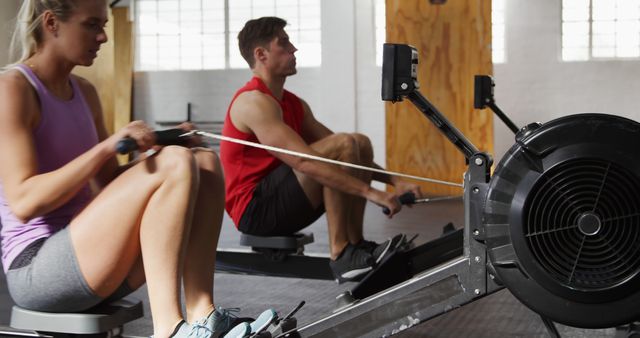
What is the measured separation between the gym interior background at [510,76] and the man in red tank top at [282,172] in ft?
13.9

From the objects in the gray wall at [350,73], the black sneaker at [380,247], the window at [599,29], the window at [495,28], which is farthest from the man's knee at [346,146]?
the window at [599,29]

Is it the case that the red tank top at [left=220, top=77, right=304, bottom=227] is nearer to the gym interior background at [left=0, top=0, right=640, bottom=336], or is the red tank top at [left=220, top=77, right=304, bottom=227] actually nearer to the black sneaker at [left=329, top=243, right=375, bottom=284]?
the black sneaker at [left=329, top=243, right=375, bottom=284]

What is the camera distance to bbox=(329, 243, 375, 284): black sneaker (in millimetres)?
2770

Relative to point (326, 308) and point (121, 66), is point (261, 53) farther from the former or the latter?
point (121, 66)

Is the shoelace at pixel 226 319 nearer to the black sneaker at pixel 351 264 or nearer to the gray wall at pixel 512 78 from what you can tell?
the black sneaker at pixel 351 264

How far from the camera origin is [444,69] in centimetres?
642

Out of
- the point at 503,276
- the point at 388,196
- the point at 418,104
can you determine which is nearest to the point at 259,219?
the point at 388,196

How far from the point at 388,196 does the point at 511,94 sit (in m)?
5.42

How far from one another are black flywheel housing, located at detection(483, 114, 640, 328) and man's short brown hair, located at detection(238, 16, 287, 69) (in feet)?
5.46

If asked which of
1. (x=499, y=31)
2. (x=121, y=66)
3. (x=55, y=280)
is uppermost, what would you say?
(x=499, y=31)

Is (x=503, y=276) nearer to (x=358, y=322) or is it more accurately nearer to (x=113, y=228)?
(x=358, y=322)

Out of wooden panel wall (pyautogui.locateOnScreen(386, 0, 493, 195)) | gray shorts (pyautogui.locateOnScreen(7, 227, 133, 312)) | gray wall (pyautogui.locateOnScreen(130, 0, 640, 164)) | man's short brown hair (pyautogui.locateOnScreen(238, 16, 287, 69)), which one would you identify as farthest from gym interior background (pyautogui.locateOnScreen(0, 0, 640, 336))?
gray shorts (pyautogui.locateOnScreen(7, 227, 133, 312))

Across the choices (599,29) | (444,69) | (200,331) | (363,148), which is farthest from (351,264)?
(599,29)

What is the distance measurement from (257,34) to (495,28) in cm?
506
